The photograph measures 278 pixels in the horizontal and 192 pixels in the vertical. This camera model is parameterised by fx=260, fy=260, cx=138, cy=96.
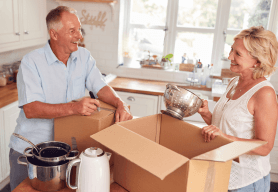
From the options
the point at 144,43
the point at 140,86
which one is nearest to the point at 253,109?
the point at 140,86

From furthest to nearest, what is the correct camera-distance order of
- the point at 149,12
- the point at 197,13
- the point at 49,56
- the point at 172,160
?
the point at 149,12 → the point at 197,13 → the point at 49,56 → the point at 172,160

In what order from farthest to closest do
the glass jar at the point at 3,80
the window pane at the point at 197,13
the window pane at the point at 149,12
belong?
1. the window pane at the point at 149,12
2. the window pane at the point at 197,13
3. the glass jar at the point at 3,80

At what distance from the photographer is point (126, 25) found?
12.1 feet

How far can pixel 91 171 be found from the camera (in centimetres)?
91

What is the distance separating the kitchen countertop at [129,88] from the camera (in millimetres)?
2465

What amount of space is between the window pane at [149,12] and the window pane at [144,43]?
122 millimetres

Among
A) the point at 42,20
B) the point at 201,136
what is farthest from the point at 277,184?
the point at 42,20

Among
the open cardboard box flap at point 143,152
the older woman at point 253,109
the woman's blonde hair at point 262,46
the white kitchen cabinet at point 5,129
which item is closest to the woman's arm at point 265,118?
the older woman at point 253,109

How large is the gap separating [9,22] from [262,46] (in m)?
2.30

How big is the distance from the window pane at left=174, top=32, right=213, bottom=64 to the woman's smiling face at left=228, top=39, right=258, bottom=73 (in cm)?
222

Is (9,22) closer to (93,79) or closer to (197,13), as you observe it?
(93,79)

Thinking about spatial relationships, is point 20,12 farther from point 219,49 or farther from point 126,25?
point 219,49

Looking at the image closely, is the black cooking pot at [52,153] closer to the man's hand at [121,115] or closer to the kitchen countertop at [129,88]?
the man's hand at [121,115]

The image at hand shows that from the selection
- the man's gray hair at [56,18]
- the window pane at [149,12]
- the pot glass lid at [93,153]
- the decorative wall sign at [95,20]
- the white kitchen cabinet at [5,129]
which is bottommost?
the white kitchen cabinet at [5,129]
